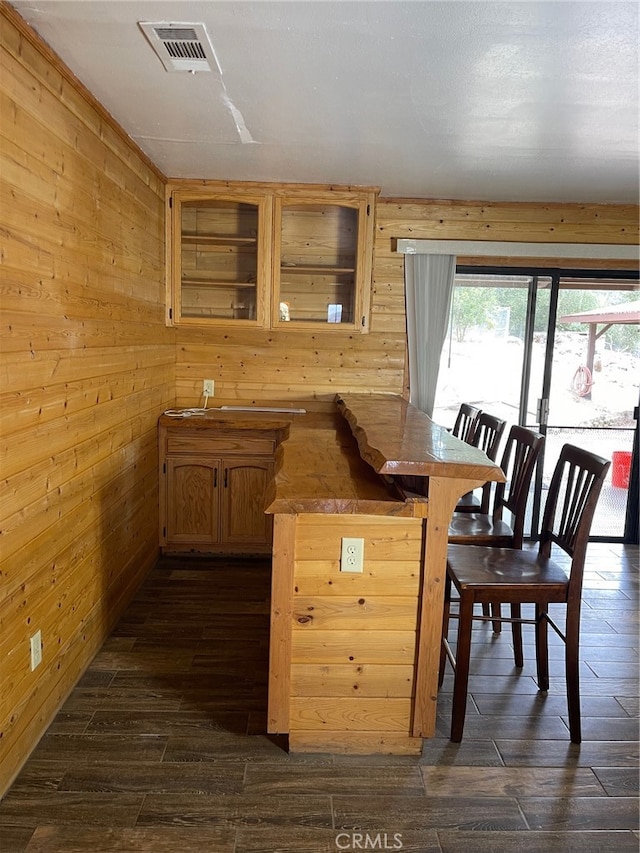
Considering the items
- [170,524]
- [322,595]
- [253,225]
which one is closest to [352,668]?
[322,595]

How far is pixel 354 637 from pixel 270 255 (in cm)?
247

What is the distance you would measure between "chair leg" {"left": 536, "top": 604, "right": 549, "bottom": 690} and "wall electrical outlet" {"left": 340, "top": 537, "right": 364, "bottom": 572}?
0.89 m

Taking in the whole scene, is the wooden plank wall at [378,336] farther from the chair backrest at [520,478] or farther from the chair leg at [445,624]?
the chair leg at [445,624]

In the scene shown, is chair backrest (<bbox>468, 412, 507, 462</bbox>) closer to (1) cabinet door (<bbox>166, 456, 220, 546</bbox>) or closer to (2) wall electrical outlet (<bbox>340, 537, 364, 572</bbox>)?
(2) wall electrical outlet (<bbox>340, 537, 364, 572</bbox>)

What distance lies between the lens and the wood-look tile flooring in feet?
5.77

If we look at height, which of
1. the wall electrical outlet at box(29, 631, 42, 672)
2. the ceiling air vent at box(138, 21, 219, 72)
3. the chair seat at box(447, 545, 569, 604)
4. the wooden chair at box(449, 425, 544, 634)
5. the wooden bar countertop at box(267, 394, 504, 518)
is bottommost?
the wall electrical outlet at box(29, 631, 42, 672)

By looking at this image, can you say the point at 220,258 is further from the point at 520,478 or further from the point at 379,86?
the point at 520,478

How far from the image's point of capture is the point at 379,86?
222cm

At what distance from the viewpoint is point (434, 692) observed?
2.10 metres

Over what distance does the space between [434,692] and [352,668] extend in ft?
0.98

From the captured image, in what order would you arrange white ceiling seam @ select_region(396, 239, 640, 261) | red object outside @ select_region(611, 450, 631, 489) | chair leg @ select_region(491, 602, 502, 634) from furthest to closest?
red object outside @ select_region(611, 450, 631, 489), white ceiling seam @ select_region(396, 239, 640, 261), chair leg @ select_region(491, 602, 502, 634)

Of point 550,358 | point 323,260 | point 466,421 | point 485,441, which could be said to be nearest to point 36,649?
point 485,441

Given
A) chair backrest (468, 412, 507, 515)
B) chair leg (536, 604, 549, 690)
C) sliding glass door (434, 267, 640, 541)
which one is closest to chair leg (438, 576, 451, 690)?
chair leg (536, 604, 549, 690)
